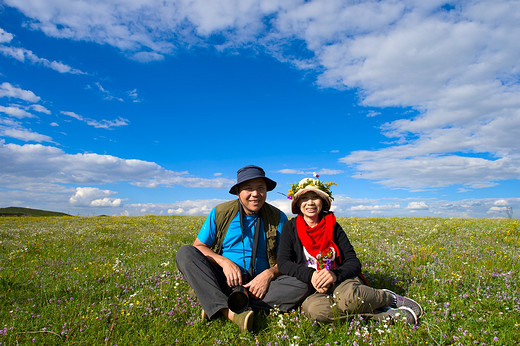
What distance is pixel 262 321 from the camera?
4.55 meters

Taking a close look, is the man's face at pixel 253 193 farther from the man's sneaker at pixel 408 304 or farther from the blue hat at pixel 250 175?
the man's sneaker at pixel 408 304

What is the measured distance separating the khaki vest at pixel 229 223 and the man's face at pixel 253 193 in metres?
0.33

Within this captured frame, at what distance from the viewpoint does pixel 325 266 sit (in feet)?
16.0

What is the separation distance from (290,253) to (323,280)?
0.84 metres

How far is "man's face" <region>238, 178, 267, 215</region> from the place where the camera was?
5359 mm

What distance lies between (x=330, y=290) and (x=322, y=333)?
75 centimetres

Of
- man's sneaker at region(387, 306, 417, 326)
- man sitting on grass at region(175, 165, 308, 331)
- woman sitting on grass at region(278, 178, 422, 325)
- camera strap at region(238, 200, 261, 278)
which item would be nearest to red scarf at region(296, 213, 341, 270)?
woman sitting on grass at region(278, 178, 422, 325)

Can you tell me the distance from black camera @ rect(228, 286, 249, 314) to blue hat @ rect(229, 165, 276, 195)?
1925 mm

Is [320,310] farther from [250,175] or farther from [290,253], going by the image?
[250,175]

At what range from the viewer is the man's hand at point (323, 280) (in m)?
4.45

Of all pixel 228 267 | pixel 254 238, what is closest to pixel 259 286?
pixel 228 267

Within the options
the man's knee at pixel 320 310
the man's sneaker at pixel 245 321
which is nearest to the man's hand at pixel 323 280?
the man's knee at pixel 320 310

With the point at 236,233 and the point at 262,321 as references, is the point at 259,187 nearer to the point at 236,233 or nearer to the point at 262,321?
the point at 236,233

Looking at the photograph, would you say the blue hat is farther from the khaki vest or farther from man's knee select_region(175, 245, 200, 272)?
man's knee select_region(175, 245, 200, 272)
